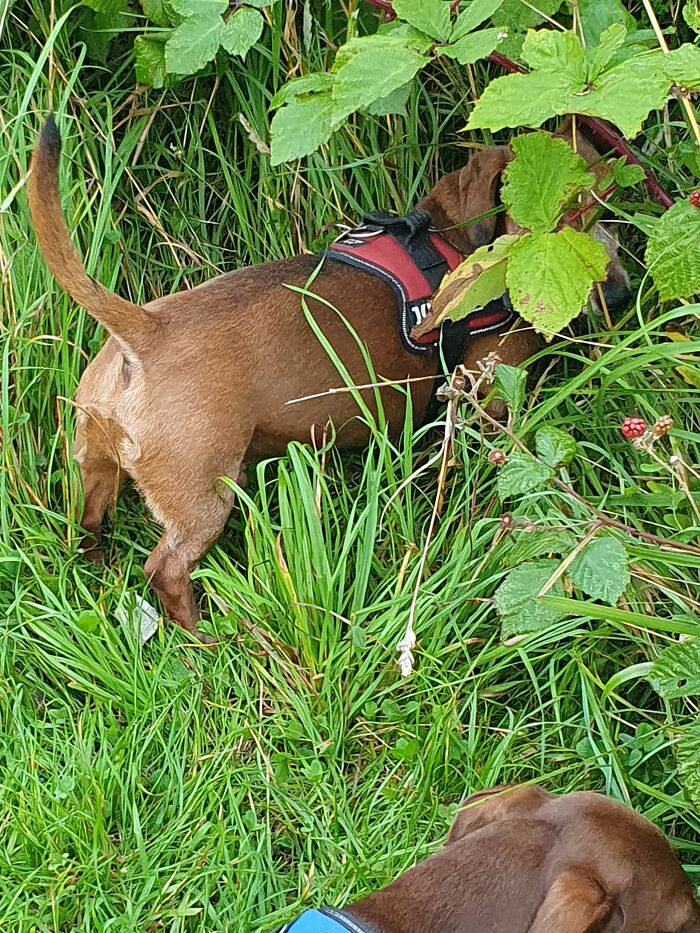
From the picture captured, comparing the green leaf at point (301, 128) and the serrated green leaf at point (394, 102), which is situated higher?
the green leaf at point (301, 128)

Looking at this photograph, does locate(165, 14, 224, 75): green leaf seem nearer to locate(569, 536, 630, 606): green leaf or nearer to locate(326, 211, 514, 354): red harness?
locate(326, 211, 514, 354): red harness

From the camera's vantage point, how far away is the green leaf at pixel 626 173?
258 cm

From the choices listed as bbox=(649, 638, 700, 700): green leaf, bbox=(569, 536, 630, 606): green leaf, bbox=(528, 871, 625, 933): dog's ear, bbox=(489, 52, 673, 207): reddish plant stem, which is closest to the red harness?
bbox=(489, 52, 673, 207): reddish plant stem

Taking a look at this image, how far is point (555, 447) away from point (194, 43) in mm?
1337

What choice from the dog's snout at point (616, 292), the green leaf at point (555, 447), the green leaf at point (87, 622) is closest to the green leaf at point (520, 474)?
the green leaf at point (555, 447)

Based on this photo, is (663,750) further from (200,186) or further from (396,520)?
(200,186)

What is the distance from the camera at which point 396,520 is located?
2.95 m

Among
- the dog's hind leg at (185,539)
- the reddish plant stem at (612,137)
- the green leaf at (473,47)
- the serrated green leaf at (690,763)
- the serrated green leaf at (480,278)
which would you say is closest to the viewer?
the serrated green leaf at (690,763)

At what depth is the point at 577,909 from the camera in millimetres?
1821

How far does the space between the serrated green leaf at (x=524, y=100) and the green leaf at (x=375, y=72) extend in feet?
0.79

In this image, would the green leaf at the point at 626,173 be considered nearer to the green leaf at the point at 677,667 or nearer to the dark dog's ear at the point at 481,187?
the dark dog's ear at the point at 481,187

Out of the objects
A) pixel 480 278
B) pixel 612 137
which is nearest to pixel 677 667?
pixel 480 278

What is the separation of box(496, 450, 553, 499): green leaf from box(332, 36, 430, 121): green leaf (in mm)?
758

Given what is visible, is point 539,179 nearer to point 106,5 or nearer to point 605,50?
point 605,50
